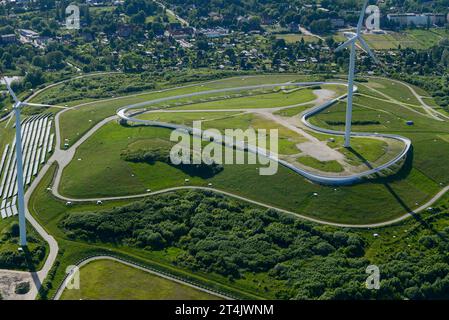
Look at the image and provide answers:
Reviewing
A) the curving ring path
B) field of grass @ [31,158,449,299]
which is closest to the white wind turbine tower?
field of grass @ [31,158,449,299]

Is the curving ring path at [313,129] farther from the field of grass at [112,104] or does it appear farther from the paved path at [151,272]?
the paved path at [151,272]

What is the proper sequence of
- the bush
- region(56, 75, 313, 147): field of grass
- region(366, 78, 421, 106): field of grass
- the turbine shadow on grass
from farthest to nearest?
region(366, 78, 421, 106): field of grass < region(56, 75, 313, 147): field of grass < the turbine shadow on grass < the bush

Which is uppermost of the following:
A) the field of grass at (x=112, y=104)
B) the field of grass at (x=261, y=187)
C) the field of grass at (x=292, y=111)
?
the field of grass at (x=292, y=111)

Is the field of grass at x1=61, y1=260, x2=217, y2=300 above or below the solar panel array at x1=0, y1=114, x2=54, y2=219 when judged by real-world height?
below

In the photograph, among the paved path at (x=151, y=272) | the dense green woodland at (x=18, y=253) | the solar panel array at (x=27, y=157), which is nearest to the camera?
the paved path at (x=151, y=272)

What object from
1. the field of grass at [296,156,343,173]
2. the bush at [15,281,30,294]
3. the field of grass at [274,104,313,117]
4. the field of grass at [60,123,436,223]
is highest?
the field of grass at [274,104,313,117]

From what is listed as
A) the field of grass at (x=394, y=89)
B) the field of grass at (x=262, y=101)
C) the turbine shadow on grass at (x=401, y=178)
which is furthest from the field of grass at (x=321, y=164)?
the field of grass at (x=394, y=89)

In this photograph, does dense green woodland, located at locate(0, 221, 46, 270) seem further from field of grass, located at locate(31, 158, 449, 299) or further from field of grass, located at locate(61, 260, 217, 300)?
field of grass, located at locate(61, 260, 217, 300)
